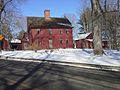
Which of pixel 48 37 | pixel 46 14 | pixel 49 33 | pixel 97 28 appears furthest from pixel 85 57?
pixel 46 14

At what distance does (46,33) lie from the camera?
2753 inches

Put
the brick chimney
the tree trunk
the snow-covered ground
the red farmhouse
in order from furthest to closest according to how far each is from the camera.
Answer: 1. the brick chimney
2. the red farmhouse
3. the tree trunk
4. the snow-covered ground

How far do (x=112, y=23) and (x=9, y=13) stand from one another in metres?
21.6

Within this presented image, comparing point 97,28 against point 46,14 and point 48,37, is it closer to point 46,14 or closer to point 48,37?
point 48,37

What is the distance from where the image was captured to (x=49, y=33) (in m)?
70.2

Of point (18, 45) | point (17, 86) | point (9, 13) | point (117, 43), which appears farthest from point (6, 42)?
point (17, 86)

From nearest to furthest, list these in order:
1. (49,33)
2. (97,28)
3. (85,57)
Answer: (85,57), (97,28), (49,33)

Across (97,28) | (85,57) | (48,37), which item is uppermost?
(48,37)

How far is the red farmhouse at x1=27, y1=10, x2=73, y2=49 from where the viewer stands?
6919 centimetres

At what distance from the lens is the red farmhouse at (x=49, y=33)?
6919 cm

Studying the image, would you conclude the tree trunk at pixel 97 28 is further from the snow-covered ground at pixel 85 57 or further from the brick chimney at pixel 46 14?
the brick chimney at pixel 46 14

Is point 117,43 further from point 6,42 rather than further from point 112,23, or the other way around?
point 6,42

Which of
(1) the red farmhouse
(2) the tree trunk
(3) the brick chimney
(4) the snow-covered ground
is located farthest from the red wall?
(2) the tree trunk

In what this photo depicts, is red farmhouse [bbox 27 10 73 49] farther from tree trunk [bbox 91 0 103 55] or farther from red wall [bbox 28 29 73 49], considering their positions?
tree trunk [bbox 91 0 103 55]
